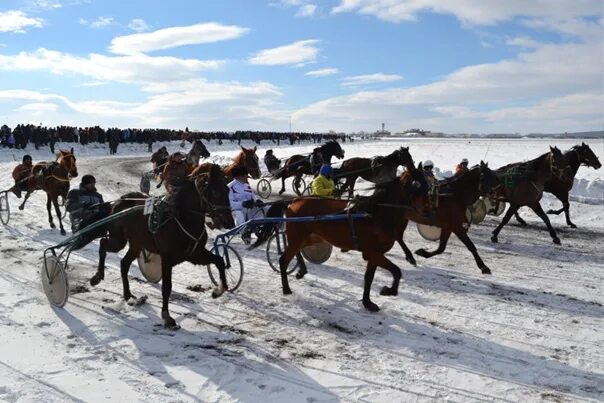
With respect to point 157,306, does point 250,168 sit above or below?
above

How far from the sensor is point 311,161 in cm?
1730

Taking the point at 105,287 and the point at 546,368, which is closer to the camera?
the point at 546,368

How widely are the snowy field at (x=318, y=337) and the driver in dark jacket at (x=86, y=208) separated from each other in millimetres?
926

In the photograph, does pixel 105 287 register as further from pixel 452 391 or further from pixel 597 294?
pixel 597 294

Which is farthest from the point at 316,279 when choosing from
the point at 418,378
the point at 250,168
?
the point at 250,168

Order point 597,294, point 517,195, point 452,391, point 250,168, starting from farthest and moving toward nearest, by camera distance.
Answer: point 250,168, point 517,195, point 597,294, point 452,391

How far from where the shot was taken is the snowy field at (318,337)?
4.82 m

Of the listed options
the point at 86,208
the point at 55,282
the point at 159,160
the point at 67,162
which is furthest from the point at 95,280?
the point at 159,160

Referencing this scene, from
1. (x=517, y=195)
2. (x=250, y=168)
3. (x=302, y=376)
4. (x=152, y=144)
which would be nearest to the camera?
(x=302, y=376)

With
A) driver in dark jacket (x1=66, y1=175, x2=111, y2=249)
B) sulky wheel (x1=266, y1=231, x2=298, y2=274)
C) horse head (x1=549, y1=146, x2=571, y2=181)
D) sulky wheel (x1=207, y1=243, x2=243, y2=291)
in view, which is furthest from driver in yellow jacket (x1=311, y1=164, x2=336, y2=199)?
horse head (x1=549, y1=146, x2=571, y2=181)

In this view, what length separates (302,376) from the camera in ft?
16.6

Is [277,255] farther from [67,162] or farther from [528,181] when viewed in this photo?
[67,162]

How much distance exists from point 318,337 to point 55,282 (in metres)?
3.84

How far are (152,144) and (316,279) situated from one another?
149 ft
